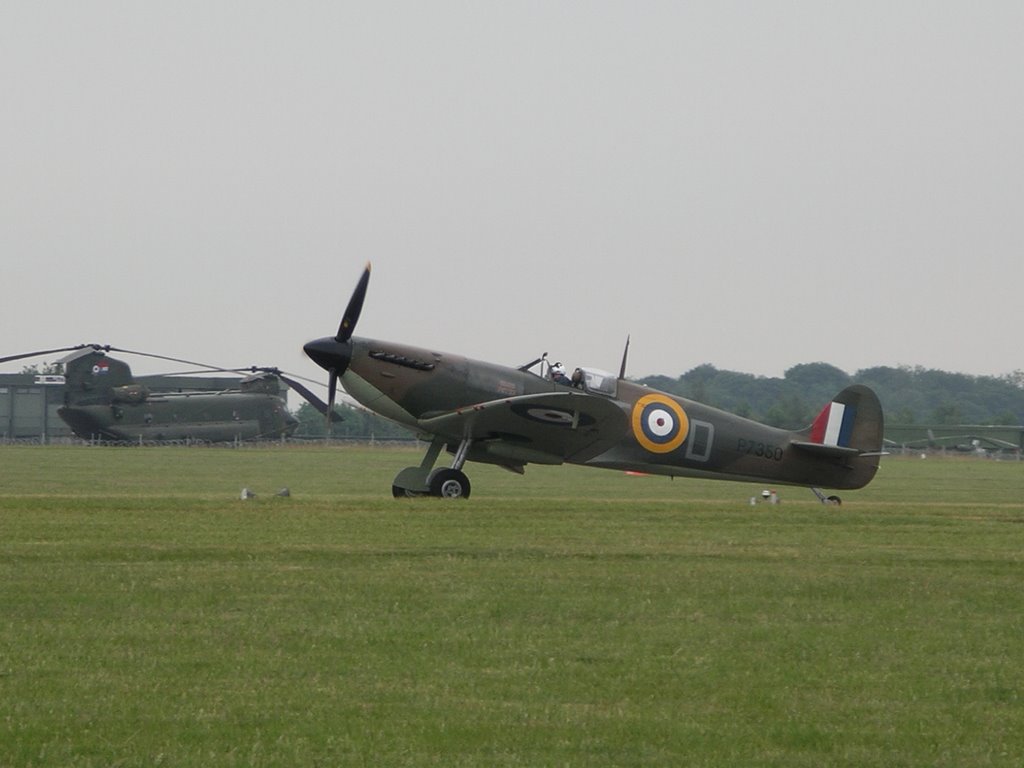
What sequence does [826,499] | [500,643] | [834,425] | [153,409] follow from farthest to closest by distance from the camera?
[153,409], [834,425], [826,499], [500,643]

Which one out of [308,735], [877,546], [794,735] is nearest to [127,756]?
[308,735]

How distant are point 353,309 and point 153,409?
4662 cm

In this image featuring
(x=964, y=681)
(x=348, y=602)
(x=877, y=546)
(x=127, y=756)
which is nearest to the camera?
(x=127, y=756)

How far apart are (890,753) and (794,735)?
0.44m

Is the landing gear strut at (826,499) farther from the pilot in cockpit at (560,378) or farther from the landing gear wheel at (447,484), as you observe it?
the landing gear wheel at (447,484)

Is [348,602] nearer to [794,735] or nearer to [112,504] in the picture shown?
[794,735]

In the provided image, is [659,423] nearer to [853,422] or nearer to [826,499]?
[826,499]

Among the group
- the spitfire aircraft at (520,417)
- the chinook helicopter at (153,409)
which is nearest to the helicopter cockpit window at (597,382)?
the spitfire aircraft at (520,417)

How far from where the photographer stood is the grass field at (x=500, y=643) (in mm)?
6531

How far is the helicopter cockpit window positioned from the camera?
21016mm

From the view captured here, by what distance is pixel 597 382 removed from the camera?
2106 cm

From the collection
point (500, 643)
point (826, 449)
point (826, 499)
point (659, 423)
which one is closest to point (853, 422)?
point (826, 449)

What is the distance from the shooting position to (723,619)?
9.62 metres

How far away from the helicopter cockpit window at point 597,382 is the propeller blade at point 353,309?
3.10 meters
